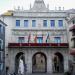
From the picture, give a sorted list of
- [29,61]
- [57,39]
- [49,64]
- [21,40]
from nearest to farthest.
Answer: [29,61] → [49,64] → [21,40] → [57,39]

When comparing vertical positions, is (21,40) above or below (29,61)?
above

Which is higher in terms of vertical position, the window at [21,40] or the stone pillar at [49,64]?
the window at [21,40]

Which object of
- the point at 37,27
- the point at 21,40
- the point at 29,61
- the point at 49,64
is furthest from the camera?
the point at 37,27

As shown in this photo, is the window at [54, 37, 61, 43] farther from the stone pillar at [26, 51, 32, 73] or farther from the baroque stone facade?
the stone pillar at [26, 51, 32, 73]

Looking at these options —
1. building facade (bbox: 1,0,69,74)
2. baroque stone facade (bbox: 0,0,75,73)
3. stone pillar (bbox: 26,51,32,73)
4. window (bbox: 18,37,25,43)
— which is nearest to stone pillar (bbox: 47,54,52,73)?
building facade (bbox: 1,0,69,74)

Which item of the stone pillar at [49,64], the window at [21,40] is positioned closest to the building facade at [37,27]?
the window at [21,40]

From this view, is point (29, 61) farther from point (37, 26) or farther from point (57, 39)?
point (37, 26)

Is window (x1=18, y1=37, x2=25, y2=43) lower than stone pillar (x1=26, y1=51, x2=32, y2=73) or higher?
higher

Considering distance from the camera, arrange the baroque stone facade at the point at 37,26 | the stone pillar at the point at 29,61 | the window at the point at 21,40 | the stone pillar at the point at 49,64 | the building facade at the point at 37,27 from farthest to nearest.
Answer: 1. the window at the point at 21,40
2. the baroque stone facade at the point at 37,26
3. the building facade at the point at 37,27
4. the stone pillar at the point at 49,64
5. the stone pillar at the point at 29,61

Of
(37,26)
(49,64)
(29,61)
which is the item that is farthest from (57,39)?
(29,61)

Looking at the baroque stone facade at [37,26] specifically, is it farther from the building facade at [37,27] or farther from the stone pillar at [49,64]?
the stone pillar at [49,64]

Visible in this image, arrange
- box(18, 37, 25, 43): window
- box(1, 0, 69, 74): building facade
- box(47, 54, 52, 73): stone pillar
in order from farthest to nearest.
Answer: box(18, 37, 25, 43): window < box(1, 0, 69, 74): building facade < box(47, 54, 52, 73): stone pillar

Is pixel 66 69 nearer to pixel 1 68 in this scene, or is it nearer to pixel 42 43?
pixel 42 43

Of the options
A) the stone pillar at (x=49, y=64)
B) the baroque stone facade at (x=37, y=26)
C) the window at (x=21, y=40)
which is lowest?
the stone pillar at (x=49, y=64)
